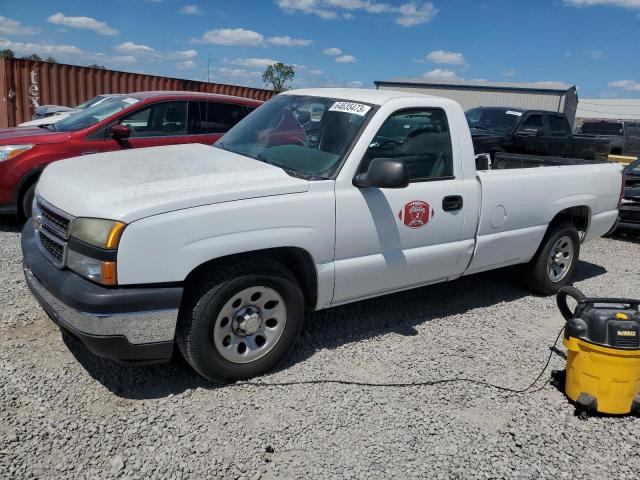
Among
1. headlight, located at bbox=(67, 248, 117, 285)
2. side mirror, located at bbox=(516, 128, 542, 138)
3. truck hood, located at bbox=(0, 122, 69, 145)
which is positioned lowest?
headlight, located at bbox=(67, 248, 117, 285)

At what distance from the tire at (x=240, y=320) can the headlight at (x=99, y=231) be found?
547mm

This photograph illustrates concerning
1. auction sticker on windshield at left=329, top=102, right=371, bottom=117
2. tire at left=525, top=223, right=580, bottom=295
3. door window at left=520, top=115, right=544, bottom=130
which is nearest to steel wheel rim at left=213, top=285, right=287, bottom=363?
auction sticker on windshield at left=329, top=102, right=371, bottom=117

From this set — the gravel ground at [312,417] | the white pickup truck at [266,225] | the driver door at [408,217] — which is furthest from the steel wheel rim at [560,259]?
the driver door at [408,217]

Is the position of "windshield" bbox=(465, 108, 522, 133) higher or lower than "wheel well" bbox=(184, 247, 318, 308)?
higher

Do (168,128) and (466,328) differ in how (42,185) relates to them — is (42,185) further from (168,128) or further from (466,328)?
(168,128)

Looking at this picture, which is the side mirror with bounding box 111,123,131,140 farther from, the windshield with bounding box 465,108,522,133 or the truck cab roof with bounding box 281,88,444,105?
the windshield with bounding box 465,108,522,133

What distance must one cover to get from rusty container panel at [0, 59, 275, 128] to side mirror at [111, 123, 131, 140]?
9.42 m

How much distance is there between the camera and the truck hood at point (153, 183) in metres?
2.99

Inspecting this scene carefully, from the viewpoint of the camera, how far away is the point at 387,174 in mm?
3490

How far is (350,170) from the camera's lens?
3.64 m

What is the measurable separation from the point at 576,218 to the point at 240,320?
12.7 feet

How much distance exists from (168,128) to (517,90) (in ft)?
96.5

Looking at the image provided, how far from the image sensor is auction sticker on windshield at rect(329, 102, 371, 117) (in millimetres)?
3928

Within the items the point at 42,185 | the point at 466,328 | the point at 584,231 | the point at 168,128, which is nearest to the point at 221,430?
the point at 42,185
